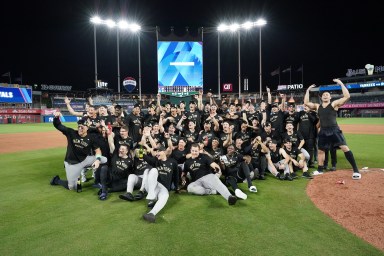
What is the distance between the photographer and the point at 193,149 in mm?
5660

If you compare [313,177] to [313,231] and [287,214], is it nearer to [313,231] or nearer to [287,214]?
[287,214]

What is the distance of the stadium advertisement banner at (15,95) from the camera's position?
40.8 meters

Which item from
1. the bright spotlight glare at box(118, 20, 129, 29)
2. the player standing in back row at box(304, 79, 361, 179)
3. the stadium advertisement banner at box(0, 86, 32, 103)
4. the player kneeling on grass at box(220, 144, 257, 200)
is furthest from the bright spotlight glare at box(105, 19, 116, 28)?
the player kneeling on grass at box(220, 144, 257, 200)

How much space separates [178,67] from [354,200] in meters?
24.4

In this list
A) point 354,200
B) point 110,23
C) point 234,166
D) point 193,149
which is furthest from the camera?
point 110,23

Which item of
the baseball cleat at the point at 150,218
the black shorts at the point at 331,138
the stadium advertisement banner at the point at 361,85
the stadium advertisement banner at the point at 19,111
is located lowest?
the baseball cleat at the point at 150,218

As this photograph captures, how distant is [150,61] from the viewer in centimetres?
7331

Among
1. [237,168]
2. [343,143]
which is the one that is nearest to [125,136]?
[237,168]

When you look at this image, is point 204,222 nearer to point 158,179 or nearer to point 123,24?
point 158,179

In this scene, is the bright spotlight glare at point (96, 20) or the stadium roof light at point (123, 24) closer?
the bright spotlight glare at point (96, 20)

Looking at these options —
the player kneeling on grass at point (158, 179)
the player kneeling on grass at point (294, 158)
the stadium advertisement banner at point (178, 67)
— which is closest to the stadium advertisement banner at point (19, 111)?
the stadium advertisement banner at point (178, 67)

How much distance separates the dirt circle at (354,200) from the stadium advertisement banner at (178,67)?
21.7 m

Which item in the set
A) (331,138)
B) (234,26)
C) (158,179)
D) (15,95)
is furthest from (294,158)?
(15,95)

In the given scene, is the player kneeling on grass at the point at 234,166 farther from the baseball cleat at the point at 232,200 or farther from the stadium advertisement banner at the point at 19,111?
the stadium advertisement banner at the point at 19,111
